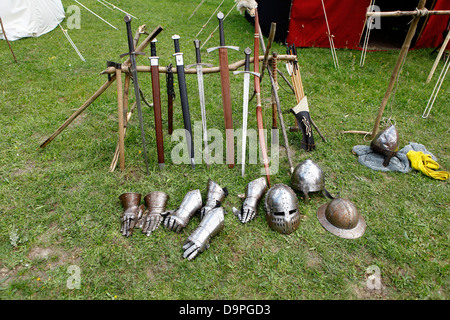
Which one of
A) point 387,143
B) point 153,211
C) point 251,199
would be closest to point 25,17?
point 153,211

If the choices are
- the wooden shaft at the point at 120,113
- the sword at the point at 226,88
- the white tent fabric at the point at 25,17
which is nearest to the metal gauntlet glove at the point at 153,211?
the wooden shaft at the point at 120,113

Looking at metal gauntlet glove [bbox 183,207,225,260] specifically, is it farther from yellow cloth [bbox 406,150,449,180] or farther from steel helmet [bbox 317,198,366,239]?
yellow cloth [bbox 406,150,449,180]

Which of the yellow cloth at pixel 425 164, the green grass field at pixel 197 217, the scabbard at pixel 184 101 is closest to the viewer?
the green grass field at pixel 197 217

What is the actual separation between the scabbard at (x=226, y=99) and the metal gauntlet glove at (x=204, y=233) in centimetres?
113

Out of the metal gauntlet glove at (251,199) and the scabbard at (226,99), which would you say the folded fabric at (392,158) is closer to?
the metal gauntlet glove at (251,199)

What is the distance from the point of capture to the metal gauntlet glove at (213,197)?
321cm

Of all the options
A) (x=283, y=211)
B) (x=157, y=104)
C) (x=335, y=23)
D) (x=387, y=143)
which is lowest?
(x=283, y=211)

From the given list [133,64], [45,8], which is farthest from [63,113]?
[45,8]

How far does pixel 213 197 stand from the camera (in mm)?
3352

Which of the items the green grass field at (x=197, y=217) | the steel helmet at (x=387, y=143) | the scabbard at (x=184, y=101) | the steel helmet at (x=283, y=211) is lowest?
the green grass field at (x=197, y=217)

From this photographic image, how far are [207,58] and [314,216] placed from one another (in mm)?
5766

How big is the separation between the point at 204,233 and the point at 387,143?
280 centimetres

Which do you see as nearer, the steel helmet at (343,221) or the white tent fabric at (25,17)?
the steel helmet at (343,221)

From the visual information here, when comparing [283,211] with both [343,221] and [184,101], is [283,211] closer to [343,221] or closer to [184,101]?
[343,221]
